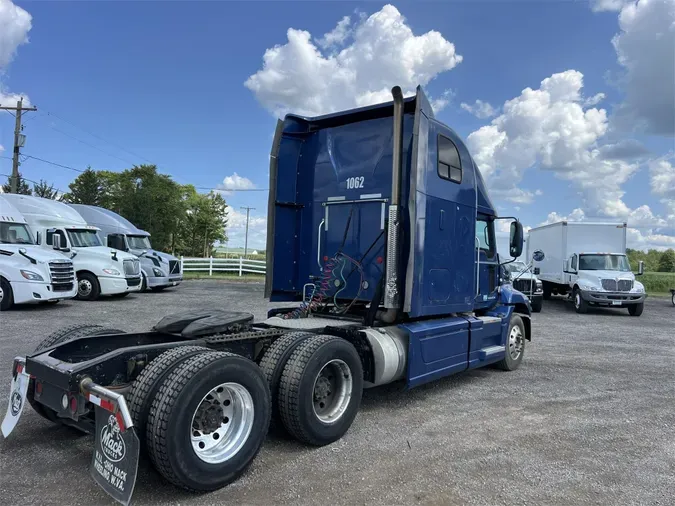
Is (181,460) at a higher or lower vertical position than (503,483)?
higher

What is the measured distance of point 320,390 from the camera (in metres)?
4.64

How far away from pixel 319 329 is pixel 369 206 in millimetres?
1718

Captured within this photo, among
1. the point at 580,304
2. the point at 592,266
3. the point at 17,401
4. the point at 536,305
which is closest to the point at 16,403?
the point at 17,401

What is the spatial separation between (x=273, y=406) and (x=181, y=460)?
3.72 ft

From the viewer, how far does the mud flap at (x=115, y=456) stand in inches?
122

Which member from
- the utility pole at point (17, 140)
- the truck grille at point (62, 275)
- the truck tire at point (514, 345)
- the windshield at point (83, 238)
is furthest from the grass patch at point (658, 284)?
the utility pole at point (17, 140)

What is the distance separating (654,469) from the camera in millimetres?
4234

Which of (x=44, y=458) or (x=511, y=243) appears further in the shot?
(x=511, y=243)

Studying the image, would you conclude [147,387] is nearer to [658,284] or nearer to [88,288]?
[88,288]

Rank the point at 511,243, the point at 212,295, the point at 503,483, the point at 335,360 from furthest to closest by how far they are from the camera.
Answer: the point at 212,295, the point at 511,243, the point at 335,360, the point at 503,483

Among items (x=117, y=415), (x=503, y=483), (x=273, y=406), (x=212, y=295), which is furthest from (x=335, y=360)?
(x=212, y=295)

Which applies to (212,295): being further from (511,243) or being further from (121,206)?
(121,206)

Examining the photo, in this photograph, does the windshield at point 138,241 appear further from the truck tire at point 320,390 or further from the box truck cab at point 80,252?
the truck tire at point 320,390

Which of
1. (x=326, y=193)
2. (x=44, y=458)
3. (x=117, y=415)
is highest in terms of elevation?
(x=326, y=193)
